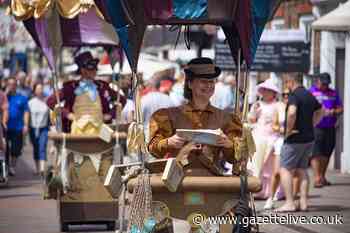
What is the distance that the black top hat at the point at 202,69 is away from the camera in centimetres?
929

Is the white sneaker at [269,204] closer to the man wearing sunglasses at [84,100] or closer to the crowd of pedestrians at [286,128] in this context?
the crowd of pedestrians at [286,128]

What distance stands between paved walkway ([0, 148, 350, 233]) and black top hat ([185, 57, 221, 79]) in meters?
4.94

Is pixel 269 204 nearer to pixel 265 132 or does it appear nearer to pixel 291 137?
pixel 291 137

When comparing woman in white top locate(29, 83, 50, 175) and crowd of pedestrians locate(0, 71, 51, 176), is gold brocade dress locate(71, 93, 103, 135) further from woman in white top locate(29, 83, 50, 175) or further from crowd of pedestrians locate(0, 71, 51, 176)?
woman in white top locate(29, 83, 50, 175)

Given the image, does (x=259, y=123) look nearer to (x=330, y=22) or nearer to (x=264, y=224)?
(x=330, y=22)

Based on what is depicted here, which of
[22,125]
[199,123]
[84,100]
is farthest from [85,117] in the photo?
[22,125]

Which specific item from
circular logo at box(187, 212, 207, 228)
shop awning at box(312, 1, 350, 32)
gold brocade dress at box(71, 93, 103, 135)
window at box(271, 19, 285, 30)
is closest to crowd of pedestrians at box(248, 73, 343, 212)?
shop awning at box(312, 1, 350, 32)

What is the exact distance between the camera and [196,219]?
891 cm

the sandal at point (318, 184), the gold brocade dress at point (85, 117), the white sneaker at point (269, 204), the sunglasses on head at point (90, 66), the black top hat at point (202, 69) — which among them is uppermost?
the black top hat at point (202, 69)

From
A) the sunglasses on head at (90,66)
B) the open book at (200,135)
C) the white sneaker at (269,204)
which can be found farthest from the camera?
the white sneaker at (269,204)

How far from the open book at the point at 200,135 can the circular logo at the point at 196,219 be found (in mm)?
535

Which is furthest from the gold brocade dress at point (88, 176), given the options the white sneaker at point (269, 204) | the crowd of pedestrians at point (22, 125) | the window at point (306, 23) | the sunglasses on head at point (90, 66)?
the window at point (306, 23)

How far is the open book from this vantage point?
880 centimetres

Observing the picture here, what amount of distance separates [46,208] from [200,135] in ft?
28.5
